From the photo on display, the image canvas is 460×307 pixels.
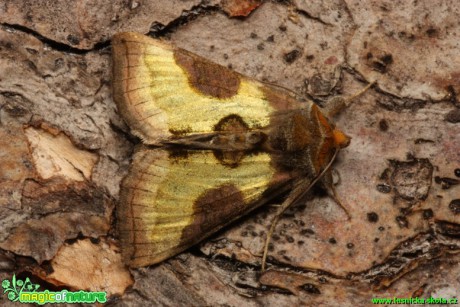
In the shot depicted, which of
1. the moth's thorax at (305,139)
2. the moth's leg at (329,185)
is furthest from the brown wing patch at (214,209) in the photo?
the moth's leg at (329,185)

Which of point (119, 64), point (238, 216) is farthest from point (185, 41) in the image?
point (238, 216)

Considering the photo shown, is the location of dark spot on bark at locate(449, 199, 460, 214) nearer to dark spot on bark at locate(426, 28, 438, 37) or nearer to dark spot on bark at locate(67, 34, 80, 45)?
dark spot on bark at locate(426, 28, 438, 37)

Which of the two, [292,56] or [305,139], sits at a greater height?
[292,56]

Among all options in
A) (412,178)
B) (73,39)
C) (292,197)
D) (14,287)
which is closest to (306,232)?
(292,197)

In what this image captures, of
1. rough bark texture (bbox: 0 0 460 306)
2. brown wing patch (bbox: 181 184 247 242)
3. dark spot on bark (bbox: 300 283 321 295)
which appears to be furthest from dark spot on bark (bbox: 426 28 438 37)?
dark spot on bark (bbox: 300 283 321 295)

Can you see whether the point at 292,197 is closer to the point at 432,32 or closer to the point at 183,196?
the point at 183,196

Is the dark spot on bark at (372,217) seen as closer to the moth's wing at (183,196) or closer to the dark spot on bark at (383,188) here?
the dark spot on bark at (383,188)

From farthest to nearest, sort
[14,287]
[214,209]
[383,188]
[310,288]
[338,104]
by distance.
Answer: [214,209] < [338,104] < [383,188] < [310,288] < [14,287]
